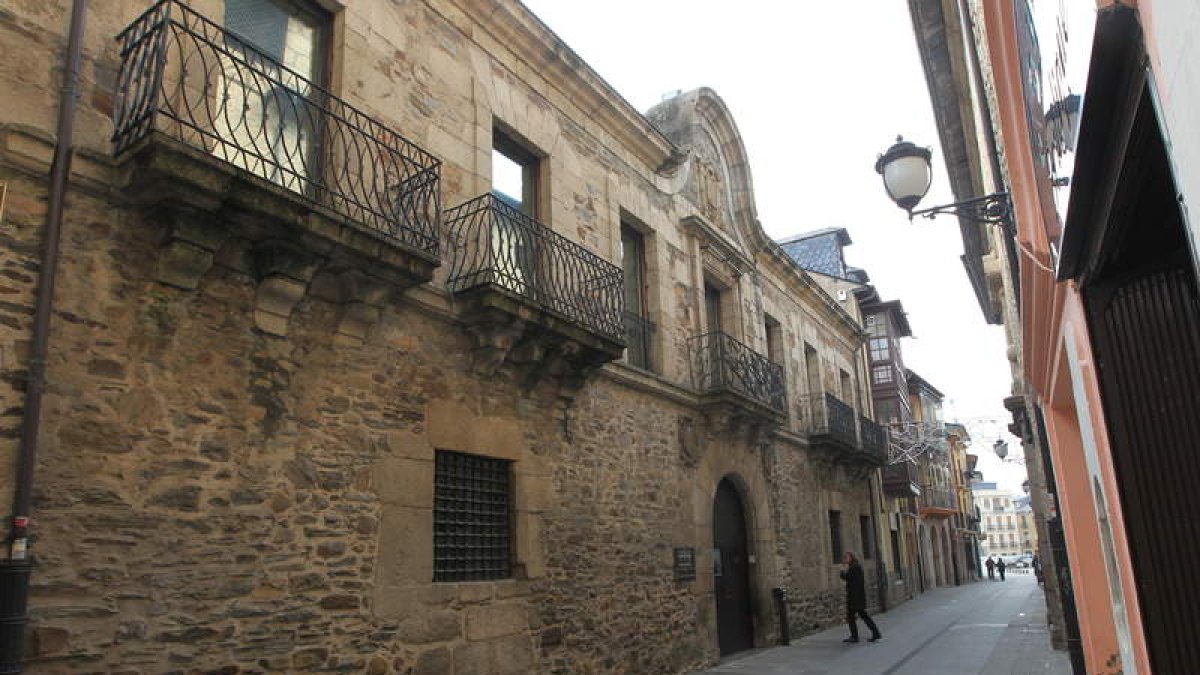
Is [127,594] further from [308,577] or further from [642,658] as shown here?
[642,658]

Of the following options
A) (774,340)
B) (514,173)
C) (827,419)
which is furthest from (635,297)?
(827,419)

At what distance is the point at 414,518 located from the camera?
6.49m

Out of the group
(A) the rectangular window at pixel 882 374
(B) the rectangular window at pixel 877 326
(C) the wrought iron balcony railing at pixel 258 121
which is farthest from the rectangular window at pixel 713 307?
(A) the rectangular window at pixel 882 374

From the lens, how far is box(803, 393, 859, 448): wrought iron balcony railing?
1627 centimetres

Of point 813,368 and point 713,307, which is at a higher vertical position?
point 713,307

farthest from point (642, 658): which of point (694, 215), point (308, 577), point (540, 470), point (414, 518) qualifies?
point (694, 215)

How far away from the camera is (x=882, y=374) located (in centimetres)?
3175

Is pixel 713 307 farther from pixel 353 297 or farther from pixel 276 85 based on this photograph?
pixel 276 85

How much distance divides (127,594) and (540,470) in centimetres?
409

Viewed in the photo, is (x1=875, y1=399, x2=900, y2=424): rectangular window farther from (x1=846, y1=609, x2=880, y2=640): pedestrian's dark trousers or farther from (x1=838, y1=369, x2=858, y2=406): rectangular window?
(x1=846, y1=609, x2=880, y2=640): pedestrian's dark trousers

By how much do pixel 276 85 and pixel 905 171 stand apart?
494 centimetres

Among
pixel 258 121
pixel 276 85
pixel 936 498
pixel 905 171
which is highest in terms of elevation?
pixel 276 85

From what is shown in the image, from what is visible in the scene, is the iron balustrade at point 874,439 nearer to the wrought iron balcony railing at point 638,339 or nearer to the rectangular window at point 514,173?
the wrought iron balcony railing at point 638,339

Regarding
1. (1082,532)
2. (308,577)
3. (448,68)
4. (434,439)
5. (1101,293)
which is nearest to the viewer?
(1101,293)
